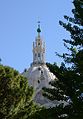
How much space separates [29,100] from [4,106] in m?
2.42

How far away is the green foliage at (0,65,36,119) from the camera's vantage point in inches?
1092

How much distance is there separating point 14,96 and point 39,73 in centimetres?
6013

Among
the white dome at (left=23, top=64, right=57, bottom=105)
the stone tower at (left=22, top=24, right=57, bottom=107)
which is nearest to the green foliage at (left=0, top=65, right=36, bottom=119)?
the stone tower at (left=22, top=24, right=57, bottom=107)

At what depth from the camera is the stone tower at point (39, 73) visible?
7644 centimetres

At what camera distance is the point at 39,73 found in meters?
88.6

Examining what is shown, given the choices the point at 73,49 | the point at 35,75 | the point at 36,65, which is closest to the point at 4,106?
the point at 73,49

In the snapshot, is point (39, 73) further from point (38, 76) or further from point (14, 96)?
point (14, 96)

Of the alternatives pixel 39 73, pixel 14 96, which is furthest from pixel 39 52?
pixel 14 96

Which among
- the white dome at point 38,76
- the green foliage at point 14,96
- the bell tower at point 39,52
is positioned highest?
the bell tower at point 39,52

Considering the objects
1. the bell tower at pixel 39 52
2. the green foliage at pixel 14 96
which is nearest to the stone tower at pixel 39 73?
the bell tower at pixel 39 52

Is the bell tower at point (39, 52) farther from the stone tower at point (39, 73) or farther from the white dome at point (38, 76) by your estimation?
the white dome at point (38, 76)

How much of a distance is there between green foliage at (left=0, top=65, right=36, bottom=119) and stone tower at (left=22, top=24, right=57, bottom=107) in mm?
43611

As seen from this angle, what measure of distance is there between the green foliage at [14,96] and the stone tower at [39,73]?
1717 inches

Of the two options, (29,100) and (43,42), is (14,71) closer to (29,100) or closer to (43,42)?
(29,100)
